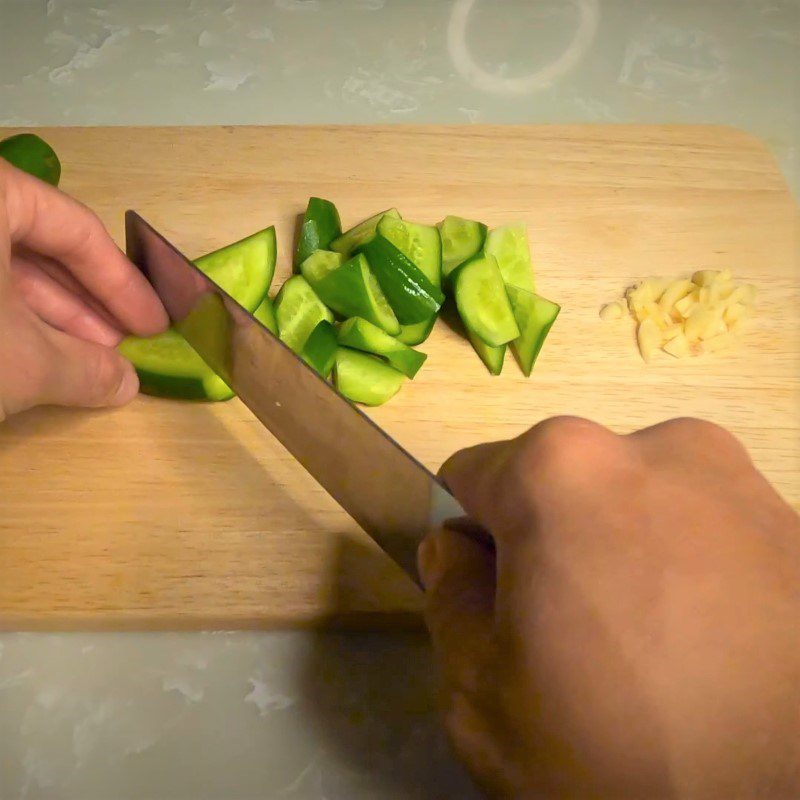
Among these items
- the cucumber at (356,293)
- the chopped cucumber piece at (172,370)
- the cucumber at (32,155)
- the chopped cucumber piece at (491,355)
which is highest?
the cucumber at (32,155)

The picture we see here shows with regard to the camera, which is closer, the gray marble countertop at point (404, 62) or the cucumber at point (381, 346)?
the cucumber at point (381, 346)

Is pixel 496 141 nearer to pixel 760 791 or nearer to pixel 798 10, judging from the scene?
pixel 798 10

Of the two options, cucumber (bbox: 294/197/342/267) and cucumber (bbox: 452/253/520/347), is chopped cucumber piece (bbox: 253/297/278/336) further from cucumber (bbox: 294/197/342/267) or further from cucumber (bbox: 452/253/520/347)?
cucumber (bbox: 452/253/520/347)

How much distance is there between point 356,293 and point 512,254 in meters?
0.32

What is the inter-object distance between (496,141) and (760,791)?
134 cm

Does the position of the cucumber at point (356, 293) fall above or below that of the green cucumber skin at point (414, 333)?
above

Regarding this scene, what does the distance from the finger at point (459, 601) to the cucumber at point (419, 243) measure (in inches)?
26.1

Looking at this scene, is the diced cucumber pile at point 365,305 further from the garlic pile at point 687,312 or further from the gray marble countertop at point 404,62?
the gray marble countertop at point 404,62

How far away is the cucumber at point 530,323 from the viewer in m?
1.42

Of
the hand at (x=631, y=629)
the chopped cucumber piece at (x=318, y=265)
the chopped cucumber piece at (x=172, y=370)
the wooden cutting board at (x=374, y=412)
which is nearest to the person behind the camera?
the hand at (x=631, y=629)

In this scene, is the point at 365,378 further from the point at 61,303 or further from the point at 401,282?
the point at 61,303

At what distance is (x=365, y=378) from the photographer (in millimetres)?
1365

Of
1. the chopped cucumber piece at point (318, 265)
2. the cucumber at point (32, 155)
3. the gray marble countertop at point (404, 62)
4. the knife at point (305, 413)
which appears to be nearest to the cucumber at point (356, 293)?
the chopped cucumber piece at point (318, 265)

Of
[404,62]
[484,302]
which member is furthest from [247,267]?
[404,62]
